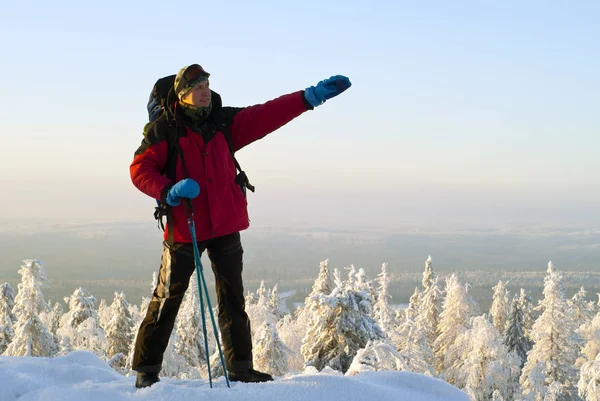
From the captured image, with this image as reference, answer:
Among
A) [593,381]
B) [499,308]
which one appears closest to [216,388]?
[593,381]

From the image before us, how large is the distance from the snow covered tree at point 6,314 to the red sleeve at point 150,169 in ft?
72.2

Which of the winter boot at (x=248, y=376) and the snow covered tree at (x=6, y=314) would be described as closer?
the winter boot at (x=248, y=376)

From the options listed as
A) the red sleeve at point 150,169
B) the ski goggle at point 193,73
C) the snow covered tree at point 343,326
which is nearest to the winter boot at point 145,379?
the red sleeve at point 150,169

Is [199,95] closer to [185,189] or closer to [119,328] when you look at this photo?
[185,189]

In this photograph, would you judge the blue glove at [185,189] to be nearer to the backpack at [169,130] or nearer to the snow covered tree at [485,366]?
the backpack at [169,130]

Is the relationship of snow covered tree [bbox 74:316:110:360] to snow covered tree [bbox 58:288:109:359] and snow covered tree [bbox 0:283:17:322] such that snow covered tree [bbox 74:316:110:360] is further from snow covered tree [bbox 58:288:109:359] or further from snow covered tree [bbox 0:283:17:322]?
snow covered tree [bbox 0:283:17:322]

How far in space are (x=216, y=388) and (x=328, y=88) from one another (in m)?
3.18

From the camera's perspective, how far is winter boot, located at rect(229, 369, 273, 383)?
5172 millimetres

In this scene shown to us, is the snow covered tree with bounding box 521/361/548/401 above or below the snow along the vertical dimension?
below

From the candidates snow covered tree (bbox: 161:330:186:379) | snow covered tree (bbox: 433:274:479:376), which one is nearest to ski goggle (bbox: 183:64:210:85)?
snow covered tree (bbox: 161:330:186:379)

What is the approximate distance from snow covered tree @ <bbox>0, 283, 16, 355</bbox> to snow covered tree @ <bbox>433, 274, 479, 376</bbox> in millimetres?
28315

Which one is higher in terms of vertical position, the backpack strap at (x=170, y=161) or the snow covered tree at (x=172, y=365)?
the backpack strap at (x=170, y=161)

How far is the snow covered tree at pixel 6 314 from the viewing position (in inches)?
893

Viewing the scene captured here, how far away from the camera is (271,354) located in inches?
Result: 830
